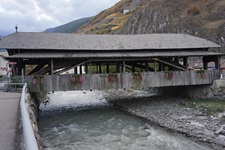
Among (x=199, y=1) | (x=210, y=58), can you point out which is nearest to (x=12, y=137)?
(x=210, y=58)

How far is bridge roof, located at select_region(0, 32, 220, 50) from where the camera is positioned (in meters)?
15.5

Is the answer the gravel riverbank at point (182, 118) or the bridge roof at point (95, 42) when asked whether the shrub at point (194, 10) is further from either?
the gravel riverbank at point (182, 118)

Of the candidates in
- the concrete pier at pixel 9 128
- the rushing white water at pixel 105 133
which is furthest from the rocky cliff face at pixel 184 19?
the concrete pier at pixel 9 128

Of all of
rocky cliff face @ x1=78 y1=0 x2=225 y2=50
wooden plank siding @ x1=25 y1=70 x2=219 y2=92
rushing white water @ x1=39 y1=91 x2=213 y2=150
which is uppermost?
rocky cliff face @ x1=78 y1=0 x2=225 y2=50

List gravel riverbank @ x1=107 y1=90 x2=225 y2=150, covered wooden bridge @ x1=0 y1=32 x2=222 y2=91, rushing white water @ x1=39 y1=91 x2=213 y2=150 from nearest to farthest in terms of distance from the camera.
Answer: rushing white water @ x1=39 y1=91 x2=213 y2=150, gravel riverbank @ x1=107 y1=90 x2=225 y2=150, covered wooden bridge @ x1=0 y1=32 x2=222 y2=91

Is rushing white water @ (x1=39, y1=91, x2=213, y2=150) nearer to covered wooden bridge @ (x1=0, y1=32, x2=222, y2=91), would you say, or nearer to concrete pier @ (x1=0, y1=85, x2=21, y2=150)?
covered wooden bridge @ (x1=0, y1=32, x2=222, y2=91)

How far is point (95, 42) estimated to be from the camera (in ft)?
57.1

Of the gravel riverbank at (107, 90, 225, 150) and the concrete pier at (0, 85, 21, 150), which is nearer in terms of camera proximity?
the concrete pier at (0, 85, 21, 150)

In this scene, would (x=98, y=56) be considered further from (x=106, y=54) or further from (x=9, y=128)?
(x=9, y=128)

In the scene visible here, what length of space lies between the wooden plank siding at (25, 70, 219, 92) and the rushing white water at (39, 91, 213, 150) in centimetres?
203

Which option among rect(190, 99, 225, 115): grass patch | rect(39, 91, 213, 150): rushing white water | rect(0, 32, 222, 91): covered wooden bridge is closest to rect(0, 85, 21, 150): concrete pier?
rect(39, 91, 213, 150): rushing white water

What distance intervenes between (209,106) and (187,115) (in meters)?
2.42

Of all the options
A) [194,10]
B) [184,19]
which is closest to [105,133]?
[184,19]

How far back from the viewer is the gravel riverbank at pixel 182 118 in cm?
1012
